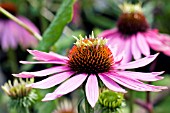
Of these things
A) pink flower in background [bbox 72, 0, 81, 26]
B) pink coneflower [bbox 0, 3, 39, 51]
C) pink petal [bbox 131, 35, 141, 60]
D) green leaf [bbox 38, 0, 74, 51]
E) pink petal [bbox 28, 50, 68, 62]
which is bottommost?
pink petal [bbox 28, 50, 68, 62]

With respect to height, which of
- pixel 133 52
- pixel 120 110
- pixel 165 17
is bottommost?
pixel 120 110

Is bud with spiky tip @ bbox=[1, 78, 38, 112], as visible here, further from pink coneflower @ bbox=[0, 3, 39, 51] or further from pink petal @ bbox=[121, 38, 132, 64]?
pink coneflower @ bbox=[0, 3, 39, 51]

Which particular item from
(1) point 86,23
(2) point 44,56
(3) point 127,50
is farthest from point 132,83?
(1) point 86,23

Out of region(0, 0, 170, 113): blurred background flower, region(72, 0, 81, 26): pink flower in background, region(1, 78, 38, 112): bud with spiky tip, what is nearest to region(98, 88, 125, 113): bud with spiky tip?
region(1, 78, 38, 112): bud with spiky tip

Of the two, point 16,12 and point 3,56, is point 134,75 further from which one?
point 3,56

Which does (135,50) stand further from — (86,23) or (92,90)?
(86,23)

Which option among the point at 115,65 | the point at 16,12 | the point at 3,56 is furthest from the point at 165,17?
the point at 115,65
